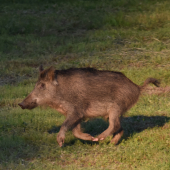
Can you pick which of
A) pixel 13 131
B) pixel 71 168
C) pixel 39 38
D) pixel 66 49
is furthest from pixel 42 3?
A: pixel 71 168

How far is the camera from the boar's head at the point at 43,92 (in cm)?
582

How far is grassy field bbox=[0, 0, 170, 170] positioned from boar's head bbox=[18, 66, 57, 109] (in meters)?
0.58

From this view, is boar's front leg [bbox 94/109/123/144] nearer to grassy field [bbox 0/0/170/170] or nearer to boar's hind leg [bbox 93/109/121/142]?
boar's hind leg [bbox 93/109/121/142]

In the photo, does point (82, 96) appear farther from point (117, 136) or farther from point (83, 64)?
point (83, 64)

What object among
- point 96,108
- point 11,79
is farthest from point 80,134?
point 11,79

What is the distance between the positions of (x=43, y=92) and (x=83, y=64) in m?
4.48

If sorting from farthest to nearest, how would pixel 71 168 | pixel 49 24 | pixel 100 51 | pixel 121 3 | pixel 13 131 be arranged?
pixel 121 3, pixel 49 24, pixel 100 51, pixel 13 131, pixel 71 168

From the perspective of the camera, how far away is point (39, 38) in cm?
1280

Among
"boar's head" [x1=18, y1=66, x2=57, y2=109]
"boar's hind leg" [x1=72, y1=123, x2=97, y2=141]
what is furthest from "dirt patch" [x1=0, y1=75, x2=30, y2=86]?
"boar's hind leg" [x1=72, y1=123, x2=97, y2=141]

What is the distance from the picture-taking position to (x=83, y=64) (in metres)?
10.2

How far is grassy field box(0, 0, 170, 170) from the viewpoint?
5.25 metres

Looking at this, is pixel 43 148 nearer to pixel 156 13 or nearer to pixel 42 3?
pixel 156 13

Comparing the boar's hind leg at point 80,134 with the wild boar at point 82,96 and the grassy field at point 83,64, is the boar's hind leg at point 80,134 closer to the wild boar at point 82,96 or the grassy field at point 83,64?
the wild boar at point 82,96

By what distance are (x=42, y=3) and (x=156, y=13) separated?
5.16m
